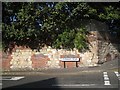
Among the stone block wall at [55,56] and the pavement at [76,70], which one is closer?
the pavement at [76,70]

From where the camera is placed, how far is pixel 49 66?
2269 cm

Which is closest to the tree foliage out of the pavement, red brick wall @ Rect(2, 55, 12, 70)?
red brick wall @ Rect(2, 55, 12, 70)

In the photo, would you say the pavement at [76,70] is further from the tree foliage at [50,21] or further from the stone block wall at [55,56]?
the tree foliage at [50,21]

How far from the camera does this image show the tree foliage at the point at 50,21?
72.9ft

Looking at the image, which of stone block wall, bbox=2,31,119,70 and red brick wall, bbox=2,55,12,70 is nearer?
stone block wall, bbox=2,31,119,70

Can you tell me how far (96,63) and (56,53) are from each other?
8.72 feet

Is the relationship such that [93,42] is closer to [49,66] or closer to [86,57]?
[86,57]

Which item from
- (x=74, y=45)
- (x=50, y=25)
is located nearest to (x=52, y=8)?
(x=50, y=25)

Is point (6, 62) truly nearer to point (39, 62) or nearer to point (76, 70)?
point (39, 62)

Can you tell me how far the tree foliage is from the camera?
875 inches

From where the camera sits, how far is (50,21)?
73.5 ft

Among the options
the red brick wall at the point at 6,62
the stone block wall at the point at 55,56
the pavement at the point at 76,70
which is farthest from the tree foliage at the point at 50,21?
the pavement at the point at 76,70

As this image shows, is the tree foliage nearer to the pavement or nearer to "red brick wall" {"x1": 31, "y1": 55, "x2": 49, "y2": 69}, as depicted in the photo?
"red brick wall" {"x1": 31, "y1": 55, "x2": 49, "y2": 69}

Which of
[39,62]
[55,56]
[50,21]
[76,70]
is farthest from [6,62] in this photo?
[76,70]
